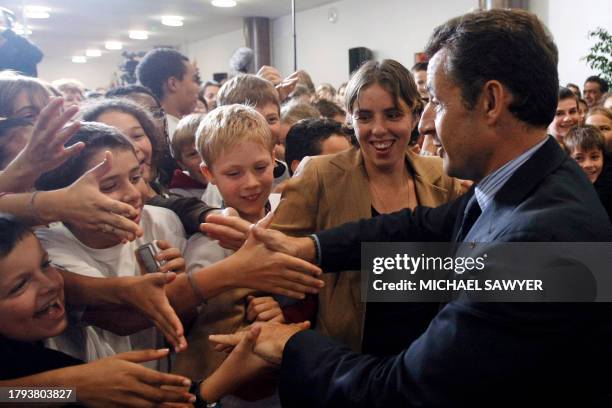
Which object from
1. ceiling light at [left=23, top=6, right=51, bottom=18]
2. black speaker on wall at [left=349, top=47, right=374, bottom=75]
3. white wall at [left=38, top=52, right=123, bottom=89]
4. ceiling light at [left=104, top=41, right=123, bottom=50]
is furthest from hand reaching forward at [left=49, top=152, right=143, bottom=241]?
white wall at [left=38, top=52, right=123, bottom=89]

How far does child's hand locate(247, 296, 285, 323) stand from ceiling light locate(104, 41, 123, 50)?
13.6 metres

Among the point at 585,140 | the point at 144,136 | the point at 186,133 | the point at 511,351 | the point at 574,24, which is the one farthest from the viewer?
the point at 574,24

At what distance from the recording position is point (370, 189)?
1.60 metres

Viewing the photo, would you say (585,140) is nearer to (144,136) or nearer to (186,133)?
(186,133)

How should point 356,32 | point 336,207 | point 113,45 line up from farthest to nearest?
point 113,45, point 356,32, point 336,207

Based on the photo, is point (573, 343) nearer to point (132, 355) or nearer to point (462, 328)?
point (462, 328)

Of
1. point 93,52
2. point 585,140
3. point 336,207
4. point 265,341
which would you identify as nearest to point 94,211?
point 265,341

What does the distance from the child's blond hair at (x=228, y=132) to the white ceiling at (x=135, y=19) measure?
6.37 meters

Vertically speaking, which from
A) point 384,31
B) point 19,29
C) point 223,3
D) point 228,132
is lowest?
point 228,132

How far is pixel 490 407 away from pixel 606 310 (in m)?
0.28

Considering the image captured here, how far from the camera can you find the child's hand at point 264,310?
1.28 meters

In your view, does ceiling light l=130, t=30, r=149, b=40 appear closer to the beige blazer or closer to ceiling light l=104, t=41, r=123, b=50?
ceiling light l=104, t=41, r=123, b=50

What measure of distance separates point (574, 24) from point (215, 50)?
349 inches

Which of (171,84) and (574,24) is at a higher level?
(574,24)
